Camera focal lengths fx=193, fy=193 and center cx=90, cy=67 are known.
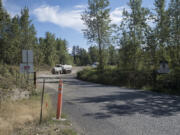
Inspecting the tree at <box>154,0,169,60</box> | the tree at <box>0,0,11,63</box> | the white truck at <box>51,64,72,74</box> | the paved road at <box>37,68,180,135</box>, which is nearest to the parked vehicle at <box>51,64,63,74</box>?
the white truck at <box>51,64,72,74</box>

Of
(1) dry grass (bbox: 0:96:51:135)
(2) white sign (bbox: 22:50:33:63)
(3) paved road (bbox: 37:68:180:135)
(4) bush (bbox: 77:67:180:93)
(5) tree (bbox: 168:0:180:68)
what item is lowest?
(3) paved road (bbox: 37:68:180:135)

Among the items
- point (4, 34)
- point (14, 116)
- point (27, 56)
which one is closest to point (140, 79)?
point (27, 56)

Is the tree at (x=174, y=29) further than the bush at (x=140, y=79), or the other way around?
the tree at (x=174, y=29)

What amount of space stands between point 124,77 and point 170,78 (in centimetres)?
636

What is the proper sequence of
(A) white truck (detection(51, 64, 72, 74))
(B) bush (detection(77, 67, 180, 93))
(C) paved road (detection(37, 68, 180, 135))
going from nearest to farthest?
(C) paved road (detection(37, 68, 180, 135)) → (B) bush (detection(77, 67, 180, 93)) → (A) white truck (detection(51, 64, 72, 74))

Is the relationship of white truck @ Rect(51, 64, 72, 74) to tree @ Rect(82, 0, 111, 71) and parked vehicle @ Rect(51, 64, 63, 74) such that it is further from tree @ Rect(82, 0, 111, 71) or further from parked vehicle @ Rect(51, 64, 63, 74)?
tree @ Rect(82, 0, 111, 71)

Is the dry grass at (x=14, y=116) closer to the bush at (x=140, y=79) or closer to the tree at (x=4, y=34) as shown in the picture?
the bush at (x=140, y=79)

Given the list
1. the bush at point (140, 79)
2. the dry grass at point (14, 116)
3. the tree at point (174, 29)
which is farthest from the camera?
the tree at point (174, 29)

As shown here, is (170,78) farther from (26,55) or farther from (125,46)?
(26,55)

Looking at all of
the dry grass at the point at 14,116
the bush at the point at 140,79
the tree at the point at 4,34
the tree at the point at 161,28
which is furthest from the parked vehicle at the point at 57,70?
the dry grass at the point at 14,116

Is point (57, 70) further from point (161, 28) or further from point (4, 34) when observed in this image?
point (161, 28)

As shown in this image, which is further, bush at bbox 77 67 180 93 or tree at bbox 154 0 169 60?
tree at bbox 154 0 169 60

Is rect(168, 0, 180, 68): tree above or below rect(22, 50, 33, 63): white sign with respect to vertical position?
above

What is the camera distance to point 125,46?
21.1 metres
